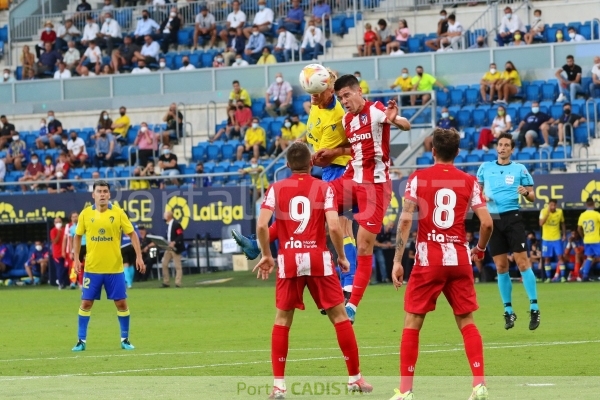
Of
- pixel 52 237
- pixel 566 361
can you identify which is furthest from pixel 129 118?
pixel 566 361

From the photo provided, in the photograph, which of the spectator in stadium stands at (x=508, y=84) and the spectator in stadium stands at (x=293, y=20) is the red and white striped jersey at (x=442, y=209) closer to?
the spectator in stadium stands at (x=508, y=84)

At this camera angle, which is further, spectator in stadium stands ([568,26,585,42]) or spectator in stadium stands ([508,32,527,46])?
spectator in stadium stands ([508,32,527,46])

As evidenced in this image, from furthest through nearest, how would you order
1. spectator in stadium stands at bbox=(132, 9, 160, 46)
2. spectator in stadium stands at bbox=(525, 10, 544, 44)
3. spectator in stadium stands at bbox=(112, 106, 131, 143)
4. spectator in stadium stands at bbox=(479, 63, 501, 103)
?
1. spectator in stadium stands at bbox=(132, 9, 160, 46)
2. spectator in stadium stands at bbox=(112, 106, 131, 143)
3. spectator in stadium stands at bbox=(525, 10, 544, 44)
4. spectator in stadium stands at bbox=(479, 63, 501, 103)

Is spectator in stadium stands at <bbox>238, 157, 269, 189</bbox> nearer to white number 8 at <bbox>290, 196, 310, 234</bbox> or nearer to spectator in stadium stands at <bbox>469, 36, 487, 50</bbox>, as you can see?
spectator in stadium stands at <bbox>469, 36, 487, 50</bbox>

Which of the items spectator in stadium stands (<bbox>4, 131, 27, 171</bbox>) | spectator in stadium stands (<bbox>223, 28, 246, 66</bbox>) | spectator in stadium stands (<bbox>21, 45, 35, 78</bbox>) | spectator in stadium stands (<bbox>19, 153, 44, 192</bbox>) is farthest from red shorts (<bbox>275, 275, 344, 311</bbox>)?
spectator in stadium stands (<bbox>21, 45, 35, 78</bbox>)

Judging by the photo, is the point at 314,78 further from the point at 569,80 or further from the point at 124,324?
the point at 569,80

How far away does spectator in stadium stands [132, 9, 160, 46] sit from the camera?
41.1 m

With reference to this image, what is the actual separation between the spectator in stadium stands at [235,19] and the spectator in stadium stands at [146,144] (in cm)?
534

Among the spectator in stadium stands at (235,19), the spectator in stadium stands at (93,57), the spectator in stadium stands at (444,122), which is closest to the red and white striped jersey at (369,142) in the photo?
the spectator in stadium stands at (444,122)

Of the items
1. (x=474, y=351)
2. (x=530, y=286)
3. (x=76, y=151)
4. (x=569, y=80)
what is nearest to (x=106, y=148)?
(x=76, y=151)

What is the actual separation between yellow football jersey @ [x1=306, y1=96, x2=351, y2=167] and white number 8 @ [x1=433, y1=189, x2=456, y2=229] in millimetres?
3980

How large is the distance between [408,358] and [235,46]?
30261mm

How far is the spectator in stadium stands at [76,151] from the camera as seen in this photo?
3694 cm

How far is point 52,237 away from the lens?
33.4 meters
